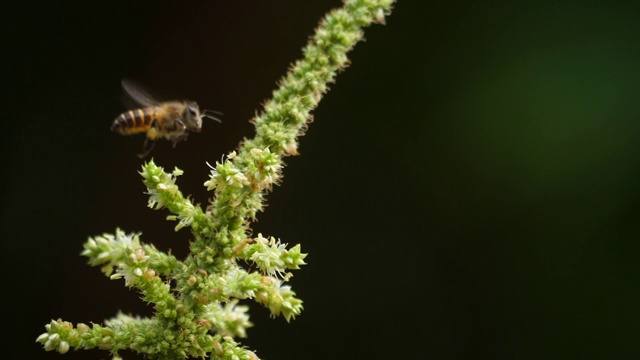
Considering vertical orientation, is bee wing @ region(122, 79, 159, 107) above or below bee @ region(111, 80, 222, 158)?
above

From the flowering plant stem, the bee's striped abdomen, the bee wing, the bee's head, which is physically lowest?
the flowering plant stem

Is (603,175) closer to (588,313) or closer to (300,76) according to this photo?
(588,313)

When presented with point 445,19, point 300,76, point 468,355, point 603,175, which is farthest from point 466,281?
point 300,76

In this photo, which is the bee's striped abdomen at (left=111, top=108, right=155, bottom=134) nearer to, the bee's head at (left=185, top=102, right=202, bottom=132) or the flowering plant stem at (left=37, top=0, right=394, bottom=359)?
the bee's head at (left=185, top=102, right=202, bottom=132)

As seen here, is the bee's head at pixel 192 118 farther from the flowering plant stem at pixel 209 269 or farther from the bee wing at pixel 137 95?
the flowering plant stem at pixel 209 269

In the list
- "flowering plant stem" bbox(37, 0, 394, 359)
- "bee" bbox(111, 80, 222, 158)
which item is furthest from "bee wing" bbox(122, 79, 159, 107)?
"flowering plant stem" bbox(37, 0, 394, 359)

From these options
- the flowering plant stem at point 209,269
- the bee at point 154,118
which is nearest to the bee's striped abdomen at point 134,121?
the bee at point 154,118

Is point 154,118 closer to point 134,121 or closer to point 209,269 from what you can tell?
point 134,121
